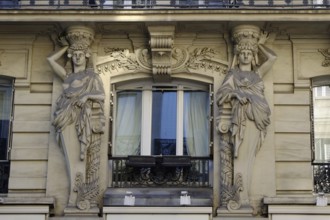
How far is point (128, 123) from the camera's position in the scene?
13.3 m

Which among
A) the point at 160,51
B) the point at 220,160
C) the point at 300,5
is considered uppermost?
the point at 300,5

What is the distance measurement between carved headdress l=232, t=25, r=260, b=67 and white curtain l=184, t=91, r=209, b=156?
3.79 feet

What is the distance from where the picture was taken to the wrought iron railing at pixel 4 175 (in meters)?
12.8

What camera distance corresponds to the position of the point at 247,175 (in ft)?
40.4

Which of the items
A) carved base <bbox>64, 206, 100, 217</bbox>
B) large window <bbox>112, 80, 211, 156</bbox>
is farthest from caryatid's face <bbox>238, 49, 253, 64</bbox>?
carved base <bbox>64, 206, 100, 217</bbox>

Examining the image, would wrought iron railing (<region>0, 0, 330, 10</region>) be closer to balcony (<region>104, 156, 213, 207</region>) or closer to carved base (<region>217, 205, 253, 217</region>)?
balcony (<region>104, 156, 213, 207</region>)

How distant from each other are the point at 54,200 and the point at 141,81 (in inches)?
105

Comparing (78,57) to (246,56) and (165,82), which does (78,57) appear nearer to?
(165,82)

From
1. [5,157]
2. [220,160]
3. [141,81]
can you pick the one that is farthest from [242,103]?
[5,157]

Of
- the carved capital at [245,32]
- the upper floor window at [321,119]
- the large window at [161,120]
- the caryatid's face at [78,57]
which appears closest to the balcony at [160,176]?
the large window at [161,120]

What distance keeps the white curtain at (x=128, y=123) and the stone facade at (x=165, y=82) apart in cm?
28

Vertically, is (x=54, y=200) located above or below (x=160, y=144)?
below

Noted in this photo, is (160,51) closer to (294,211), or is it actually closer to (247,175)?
(247,175)

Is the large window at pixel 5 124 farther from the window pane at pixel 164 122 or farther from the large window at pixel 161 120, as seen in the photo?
the window pane at pixel 164 122
